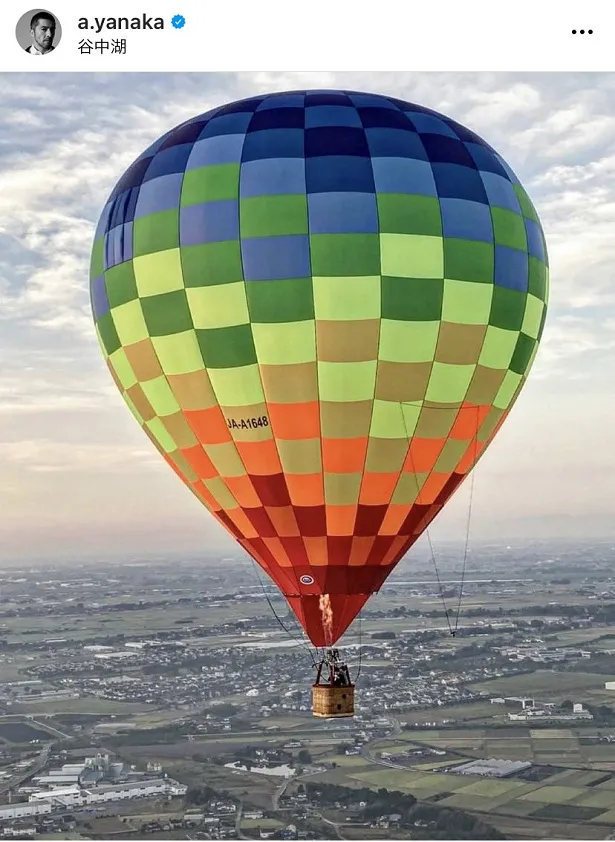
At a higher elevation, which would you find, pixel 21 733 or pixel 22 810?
pixel 21 733

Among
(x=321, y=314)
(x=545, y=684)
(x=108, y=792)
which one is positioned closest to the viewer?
(x=321, y=314)

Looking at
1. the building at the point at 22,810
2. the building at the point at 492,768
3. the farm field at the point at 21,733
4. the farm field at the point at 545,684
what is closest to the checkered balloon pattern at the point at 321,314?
the building at the point at 492,768

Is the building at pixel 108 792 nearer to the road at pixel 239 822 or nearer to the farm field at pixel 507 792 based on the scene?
the road at pixel 239 822

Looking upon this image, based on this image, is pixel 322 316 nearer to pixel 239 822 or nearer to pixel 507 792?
pixel 239 822

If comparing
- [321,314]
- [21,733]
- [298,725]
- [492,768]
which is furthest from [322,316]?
[21,733]
